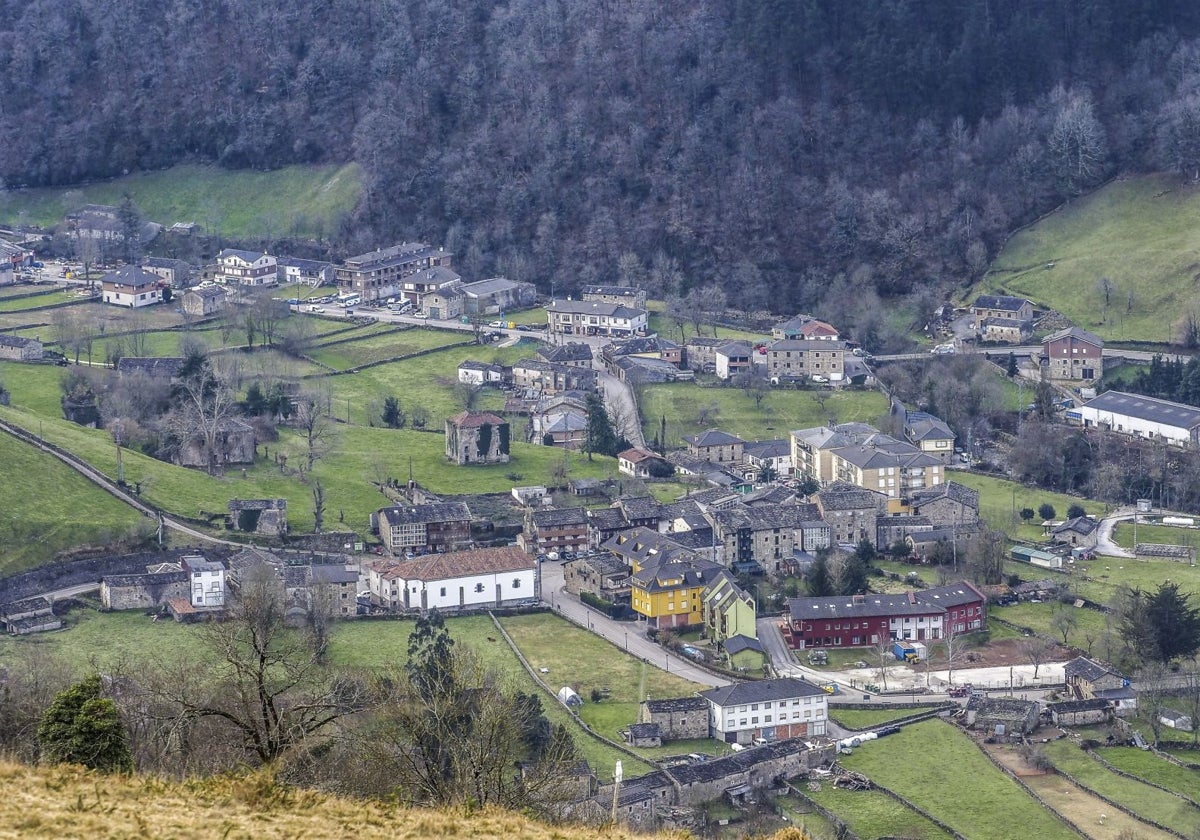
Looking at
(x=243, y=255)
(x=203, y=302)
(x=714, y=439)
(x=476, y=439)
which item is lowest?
(x=714, y=439)

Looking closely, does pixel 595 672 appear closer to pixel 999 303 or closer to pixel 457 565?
pixel 457 565

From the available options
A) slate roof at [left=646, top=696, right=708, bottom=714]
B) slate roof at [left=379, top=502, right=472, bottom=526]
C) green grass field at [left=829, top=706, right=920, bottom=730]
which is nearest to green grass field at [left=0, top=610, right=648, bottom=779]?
slate roof at [left=646, top=696, right=708, bottom=714]

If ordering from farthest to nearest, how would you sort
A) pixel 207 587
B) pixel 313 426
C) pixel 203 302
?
pixel 203 302
pixel 313 426
pixel 207 587

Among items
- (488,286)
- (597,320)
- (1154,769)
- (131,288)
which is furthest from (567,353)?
(1154,769)

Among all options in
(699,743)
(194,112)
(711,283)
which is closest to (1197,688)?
(699,743)

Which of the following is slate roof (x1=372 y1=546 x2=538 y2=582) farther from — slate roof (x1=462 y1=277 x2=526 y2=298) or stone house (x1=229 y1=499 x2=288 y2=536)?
slate roof (x1=462 y1=277 x2=526 y2=298)

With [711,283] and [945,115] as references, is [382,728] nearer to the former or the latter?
[711,283]

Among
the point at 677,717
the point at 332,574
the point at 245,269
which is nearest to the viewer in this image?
the point at 677,717
